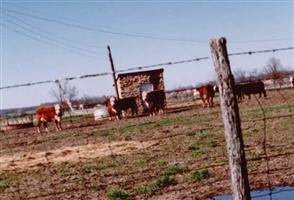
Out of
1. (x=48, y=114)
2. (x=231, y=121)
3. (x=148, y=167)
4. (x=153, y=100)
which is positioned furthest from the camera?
(x=153, y=100)

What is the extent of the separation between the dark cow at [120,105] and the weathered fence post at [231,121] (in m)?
28.1

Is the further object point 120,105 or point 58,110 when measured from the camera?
point 120,105

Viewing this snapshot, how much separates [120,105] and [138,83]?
357cm

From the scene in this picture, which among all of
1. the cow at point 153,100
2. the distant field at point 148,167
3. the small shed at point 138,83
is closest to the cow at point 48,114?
the cow at point 153,100

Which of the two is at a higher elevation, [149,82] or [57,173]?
[149,82]

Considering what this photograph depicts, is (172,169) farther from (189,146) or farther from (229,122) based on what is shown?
(229,122)

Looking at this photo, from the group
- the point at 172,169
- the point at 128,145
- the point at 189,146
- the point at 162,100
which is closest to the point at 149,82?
the point at 162,100

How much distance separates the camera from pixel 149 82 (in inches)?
1454

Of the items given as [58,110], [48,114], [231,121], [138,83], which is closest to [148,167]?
[231,121]

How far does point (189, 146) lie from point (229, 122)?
892 centimetres

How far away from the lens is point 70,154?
647 inches

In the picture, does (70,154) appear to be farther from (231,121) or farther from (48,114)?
(48,114)

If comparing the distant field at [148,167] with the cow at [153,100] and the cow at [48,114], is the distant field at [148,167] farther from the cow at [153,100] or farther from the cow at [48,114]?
the cow at [153,100]

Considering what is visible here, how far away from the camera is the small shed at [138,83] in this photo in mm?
36875
